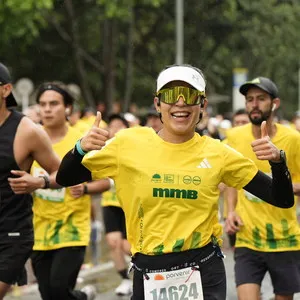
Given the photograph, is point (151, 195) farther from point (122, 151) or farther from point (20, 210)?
point (20, 210)

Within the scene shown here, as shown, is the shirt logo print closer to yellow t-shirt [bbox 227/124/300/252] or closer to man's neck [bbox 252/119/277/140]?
yellow t-shirt [bbox 227/124/300/252]

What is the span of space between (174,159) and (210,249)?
57 cm

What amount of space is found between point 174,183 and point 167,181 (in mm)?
41

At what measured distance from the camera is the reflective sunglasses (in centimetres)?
557

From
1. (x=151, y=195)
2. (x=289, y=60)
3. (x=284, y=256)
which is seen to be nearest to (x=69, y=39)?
(x=289, y=60)

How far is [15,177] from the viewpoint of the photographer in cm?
663

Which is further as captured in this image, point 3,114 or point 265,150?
point 3,114

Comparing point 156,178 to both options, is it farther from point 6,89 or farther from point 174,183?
point 6,89

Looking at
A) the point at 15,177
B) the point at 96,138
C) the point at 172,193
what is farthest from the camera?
the point at 15,177

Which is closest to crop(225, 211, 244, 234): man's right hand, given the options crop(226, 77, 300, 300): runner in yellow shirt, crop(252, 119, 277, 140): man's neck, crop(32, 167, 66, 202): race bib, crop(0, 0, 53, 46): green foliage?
crop(226, 77, 300, 300): runner in yellow shirt

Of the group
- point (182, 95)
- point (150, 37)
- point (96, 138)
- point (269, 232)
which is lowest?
point (269, 232)

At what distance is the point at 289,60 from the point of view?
137 feet

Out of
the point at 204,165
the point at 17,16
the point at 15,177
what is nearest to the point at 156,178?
the point at 204,165

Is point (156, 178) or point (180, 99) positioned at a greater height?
point (180, 99)
